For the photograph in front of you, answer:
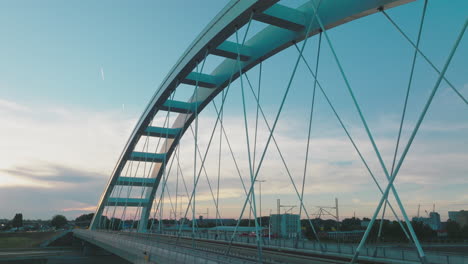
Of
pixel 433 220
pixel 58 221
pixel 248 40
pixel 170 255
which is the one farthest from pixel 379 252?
pixel 58 221

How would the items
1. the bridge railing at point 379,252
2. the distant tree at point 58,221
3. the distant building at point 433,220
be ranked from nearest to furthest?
the bridge railing at point 379,252
the distant building at point 433,220
the distant tree at point 58,221

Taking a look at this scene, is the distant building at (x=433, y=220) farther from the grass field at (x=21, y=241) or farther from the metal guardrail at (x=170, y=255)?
the metal guardrail at (x=170, y=255)

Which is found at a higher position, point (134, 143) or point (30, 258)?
point (134, 143)

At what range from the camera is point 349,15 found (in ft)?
38.3

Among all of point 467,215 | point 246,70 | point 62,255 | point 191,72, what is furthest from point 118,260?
point 467,215

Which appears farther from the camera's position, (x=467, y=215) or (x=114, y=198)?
(x=467, y=215)

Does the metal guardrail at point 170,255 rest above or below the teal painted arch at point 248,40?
below

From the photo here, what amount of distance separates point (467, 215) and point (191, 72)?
3208 inches

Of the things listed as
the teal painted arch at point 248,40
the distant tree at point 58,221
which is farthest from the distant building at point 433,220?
the distant tree at point 58,221

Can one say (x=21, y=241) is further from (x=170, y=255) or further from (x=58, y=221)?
(x=58, y=221)

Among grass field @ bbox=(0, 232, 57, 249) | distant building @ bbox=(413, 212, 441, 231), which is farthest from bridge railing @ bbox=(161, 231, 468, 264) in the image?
distant building @ bbox=(413, 212, 441, 231)

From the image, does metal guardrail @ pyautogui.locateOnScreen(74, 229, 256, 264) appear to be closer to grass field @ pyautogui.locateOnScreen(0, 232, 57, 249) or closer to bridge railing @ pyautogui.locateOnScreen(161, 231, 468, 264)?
bridge railing @ pyautogui.locateOnScreen(161, 231, 468, 264)

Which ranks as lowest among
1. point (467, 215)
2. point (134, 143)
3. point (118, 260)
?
point (118, 260)

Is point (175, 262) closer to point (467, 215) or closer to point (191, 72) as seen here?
point (191, 72)
